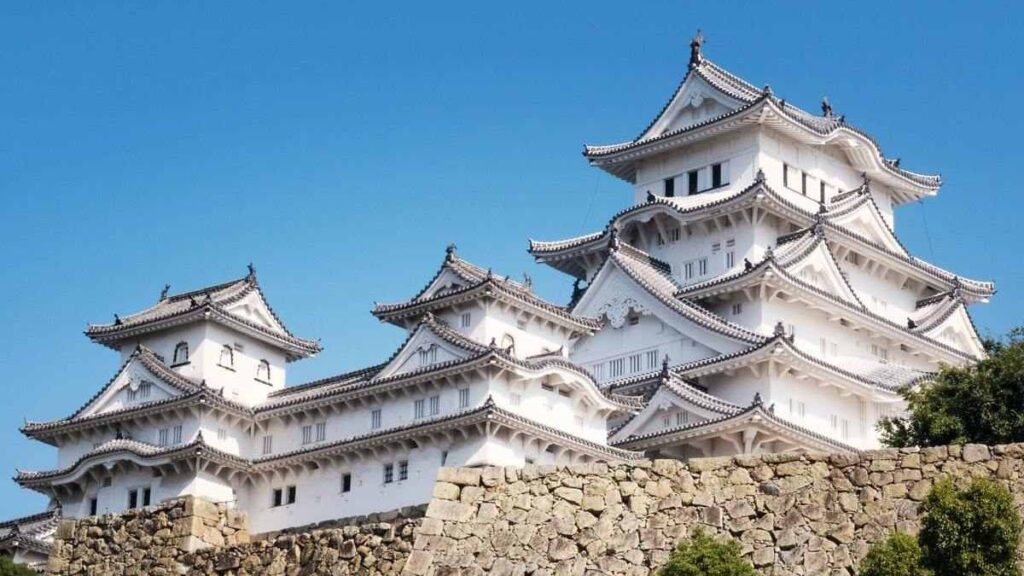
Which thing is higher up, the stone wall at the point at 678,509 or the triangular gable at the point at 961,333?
the triangular gable at the point at 961,333

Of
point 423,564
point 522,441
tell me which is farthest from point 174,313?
point 423,564

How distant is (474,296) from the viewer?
59906mm

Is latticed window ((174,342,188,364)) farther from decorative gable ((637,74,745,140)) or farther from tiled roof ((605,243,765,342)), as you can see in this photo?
decorative gable ((637,74,745,140))

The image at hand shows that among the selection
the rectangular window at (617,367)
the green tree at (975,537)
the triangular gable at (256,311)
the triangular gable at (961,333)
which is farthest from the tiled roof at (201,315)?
the green tree at (975,537)

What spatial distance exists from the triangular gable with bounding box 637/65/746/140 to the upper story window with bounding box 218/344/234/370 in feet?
52.9

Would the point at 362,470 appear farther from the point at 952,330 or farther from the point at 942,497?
the point at 942,497

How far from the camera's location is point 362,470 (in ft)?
195

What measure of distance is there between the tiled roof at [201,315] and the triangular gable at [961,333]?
20.9 meters

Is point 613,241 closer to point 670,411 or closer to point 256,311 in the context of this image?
point 670,411

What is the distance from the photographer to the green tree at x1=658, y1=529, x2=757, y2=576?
25266 millimetres

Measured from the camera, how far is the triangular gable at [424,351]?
190 feet

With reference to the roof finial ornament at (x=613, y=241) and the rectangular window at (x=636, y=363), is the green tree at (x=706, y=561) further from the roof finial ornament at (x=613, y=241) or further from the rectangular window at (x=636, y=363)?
the roof finial ornament at (x=613, y=241)

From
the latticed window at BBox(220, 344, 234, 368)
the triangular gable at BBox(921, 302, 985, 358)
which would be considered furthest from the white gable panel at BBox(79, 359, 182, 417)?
the triangular gable at BBox(921, 302, 985, 358)

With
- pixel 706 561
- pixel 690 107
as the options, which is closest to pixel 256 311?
pixel 690 107
